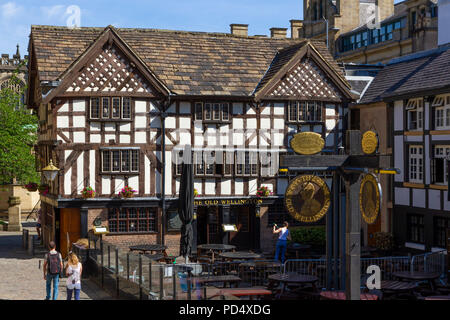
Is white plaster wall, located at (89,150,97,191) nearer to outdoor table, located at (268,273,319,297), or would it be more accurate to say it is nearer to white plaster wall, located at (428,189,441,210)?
outdoor table, located at (268,273,319,297)

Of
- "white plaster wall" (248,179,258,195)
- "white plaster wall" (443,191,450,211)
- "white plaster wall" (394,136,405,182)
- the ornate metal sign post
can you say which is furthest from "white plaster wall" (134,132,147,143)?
the ornate metal sign post

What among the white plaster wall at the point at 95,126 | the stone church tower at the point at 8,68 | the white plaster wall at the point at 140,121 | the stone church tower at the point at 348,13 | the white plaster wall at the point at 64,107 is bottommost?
the white plaster wall at the point at 95,126

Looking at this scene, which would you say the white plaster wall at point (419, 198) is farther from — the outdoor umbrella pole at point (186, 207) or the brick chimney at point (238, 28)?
the brick chimney at point (238, 28)

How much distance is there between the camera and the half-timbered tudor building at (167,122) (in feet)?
104

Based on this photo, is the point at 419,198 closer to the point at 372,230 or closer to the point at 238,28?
the point at 372,230

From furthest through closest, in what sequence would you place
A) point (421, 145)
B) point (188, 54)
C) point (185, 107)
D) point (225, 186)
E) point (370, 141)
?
point (188, 54)
point (225, 186)
point (185, 107)
point (421, 145)
point (370, 141)

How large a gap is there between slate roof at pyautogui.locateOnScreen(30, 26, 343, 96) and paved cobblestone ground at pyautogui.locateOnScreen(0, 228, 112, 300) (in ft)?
25.4

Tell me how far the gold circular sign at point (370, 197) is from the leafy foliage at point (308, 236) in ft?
53.0

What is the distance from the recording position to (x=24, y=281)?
26172 millimetres

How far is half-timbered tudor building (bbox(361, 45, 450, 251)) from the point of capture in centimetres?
2912

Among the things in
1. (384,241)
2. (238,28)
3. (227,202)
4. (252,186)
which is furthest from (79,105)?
(384,241)

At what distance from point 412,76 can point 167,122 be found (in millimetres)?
Result: 10750

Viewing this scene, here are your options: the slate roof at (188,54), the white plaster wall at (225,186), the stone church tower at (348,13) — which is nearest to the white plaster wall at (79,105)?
the slate roof at (188,54)

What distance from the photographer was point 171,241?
33.1m
